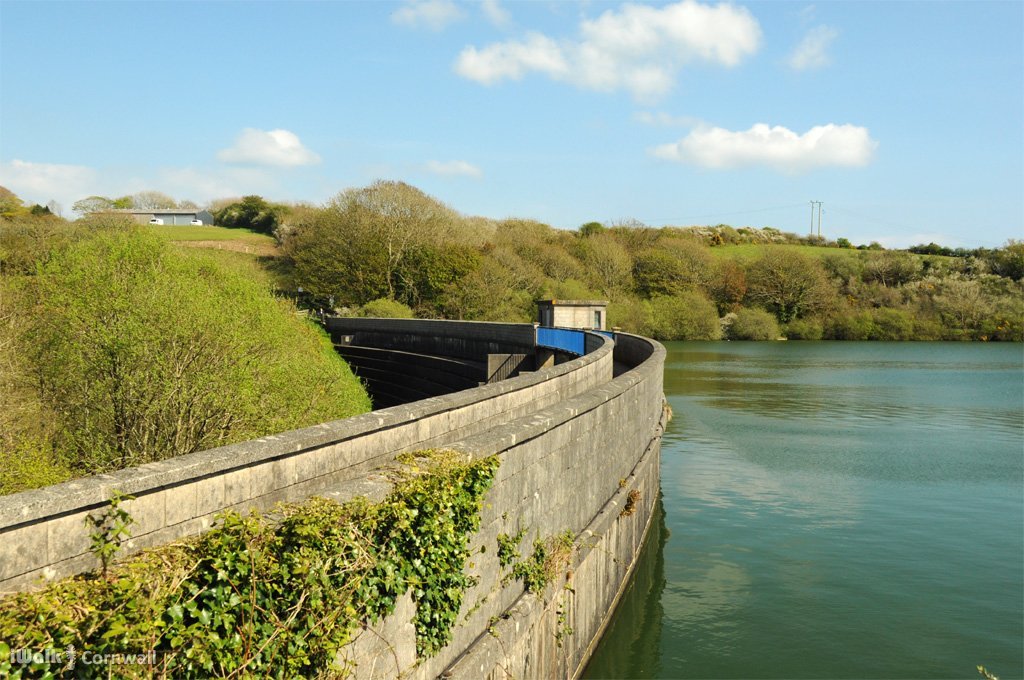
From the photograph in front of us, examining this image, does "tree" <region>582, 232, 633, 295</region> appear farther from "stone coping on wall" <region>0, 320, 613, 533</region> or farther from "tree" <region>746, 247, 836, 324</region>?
"stone coping on wall" <region>0, 320, 613, 533</region>

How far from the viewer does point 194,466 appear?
16.5ft

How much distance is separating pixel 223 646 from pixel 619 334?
85.2 feet

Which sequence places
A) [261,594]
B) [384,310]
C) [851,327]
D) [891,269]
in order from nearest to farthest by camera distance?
[261,594] → [384,310] → [851,327] → [891,269]

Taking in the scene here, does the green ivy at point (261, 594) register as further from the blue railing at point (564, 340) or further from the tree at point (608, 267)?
the tree at point (608, 267)

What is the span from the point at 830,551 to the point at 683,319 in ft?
215

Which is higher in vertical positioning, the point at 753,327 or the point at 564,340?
the point at 564,340

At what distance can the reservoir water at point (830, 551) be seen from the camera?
35.4ft

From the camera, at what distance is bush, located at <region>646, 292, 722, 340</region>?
78625mm

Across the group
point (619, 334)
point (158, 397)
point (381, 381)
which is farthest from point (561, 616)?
point (381, 381)

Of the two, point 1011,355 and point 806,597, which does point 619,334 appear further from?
point 1011,355

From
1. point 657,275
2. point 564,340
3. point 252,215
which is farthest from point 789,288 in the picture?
point 252,215

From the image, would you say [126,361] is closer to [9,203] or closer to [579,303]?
[579,303]

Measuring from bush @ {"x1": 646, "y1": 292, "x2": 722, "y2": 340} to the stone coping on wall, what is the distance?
71.0 m

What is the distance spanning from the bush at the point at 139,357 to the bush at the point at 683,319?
6301cm
